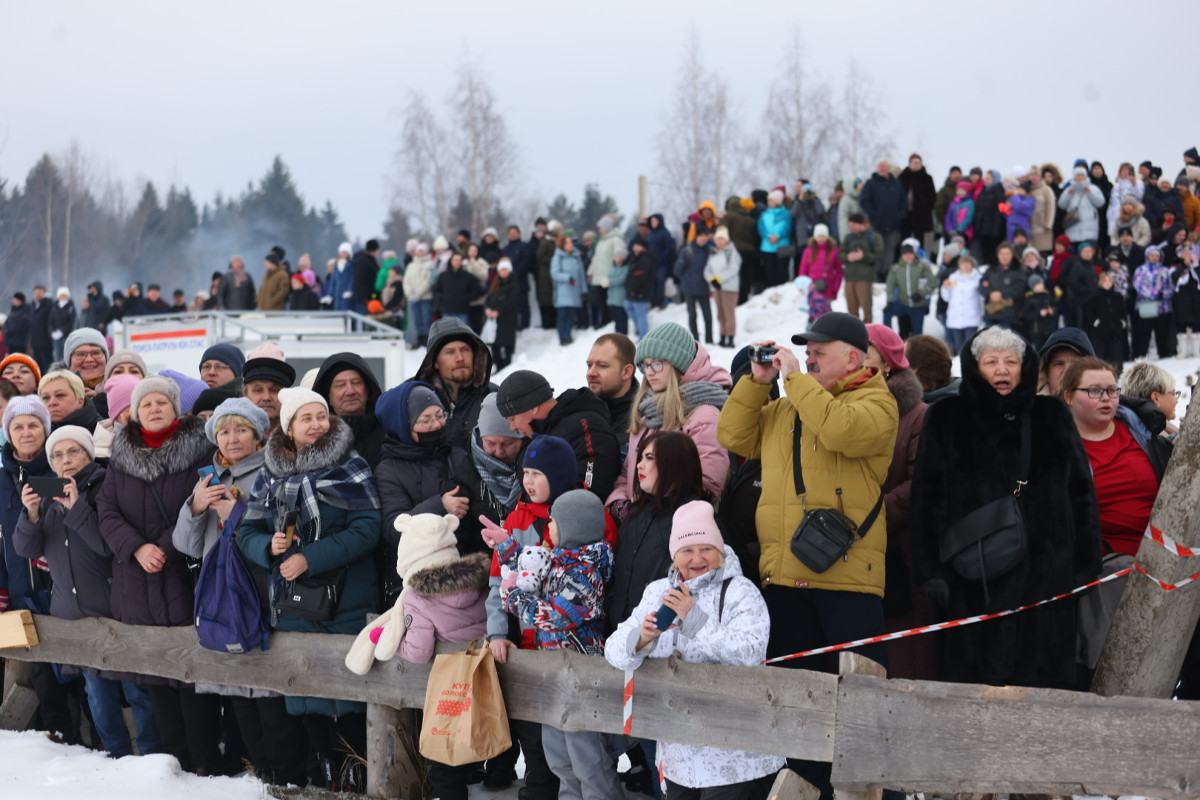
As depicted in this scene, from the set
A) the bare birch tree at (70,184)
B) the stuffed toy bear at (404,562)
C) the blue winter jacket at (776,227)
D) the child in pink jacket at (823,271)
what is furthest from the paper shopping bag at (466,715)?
the bare birch tree at (70,184)

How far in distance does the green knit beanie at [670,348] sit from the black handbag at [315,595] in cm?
172

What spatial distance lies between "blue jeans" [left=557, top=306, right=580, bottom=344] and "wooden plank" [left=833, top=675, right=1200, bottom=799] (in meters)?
17.0

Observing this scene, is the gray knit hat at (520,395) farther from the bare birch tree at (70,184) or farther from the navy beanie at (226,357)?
the bare birch tree at (70,184)

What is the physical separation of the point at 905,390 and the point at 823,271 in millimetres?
13501

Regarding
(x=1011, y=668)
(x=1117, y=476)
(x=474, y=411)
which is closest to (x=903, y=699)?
(x=1011, y=668)

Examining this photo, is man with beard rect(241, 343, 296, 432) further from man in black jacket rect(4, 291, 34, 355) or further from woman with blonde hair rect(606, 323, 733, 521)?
man in black jacket rect(4, 291, 34, 355)

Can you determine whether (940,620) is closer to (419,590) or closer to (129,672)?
(419,590)

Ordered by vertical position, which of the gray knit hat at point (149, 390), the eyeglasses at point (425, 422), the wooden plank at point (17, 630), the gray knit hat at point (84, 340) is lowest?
the wooden plank at point (17, 630)

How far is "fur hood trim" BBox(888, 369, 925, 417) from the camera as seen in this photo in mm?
5133

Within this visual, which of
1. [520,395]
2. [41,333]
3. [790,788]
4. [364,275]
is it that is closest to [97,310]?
[41,333]

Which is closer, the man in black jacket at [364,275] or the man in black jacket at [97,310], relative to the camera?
the man in black jacket at [364,275]

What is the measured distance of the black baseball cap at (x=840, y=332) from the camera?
4.50 m

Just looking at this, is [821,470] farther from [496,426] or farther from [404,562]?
[404,562]

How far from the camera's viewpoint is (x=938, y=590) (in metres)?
4.42
